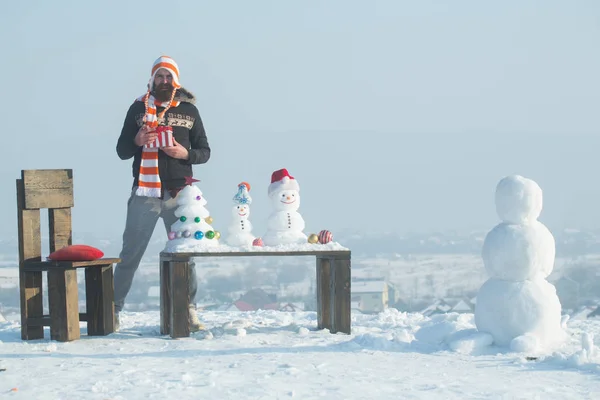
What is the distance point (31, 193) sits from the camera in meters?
6.89

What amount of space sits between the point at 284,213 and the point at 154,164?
1122 mm

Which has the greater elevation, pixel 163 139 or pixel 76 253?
pixel 163 139

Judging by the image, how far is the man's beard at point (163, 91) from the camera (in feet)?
23.5

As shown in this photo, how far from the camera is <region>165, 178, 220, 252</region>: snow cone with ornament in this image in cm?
676

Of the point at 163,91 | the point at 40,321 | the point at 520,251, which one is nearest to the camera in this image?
the point at 520,251

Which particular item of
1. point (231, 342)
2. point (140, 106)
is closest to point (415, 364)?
point (231, 342)

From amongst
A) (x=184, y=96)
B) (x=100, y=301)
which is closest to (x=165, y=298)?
(x=100, y=301)

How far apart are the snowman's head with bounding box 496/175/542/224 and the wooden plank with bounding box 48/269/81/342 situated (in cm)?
325

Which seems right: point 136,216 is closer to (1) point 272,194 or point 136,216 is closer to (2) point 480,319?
(1) point 272,194

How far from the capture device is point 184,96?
7293 mm

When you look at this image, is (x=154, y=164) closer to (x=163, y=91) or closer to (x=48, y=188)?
(x=163, y=91)

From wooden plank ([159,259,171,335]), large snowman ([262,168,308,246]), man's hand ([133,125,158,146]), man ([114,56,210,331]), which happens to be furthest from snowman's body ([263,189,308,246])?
man's hand ([133,125,158,146])

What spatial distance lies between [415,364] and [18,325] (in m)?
3.98

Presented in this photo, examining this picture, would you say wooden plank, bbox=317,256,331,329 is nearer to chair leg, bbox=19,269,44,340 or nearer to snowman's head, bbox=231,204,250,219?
snowman's head, bbox=231,204,250,219
